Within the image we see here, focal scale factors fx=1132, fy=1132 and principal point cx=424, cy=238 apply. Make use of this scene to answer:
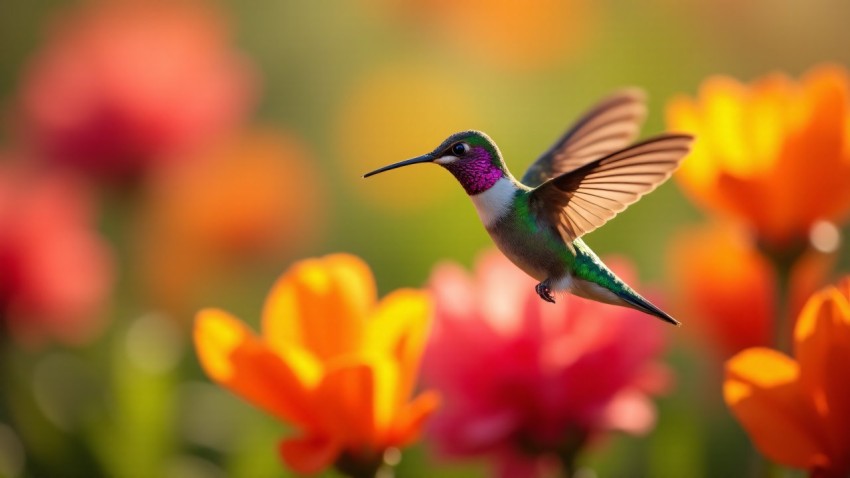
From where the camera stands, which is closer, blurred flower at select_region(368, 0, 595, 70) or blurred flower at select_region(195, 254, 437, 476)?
blurred flower at select_region(195, 254, 437, 476)

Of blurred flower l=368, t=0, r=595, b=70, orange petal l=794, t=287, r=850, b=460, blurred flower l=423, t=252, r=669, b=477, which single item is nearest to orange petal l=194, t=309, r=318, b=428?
blurred flower l=423, t=252, r=669, b=477

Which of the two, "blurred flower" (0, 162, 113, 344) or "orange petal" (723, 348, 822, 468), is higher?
"orange petal" (723, 348, 822, 468)

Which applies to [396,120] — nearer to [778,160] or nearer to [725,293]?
[725,293]

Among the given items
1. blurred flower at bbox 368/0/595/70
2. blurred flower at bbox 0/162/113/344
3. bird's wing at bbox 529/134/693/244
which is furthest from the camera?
blurred flower at bbox 368/0/595/70

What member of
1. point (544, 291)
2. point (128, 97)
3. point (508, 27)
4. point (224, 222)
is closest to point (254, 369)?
point (544, 291)

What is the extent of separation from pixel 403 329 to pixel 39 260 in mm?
616

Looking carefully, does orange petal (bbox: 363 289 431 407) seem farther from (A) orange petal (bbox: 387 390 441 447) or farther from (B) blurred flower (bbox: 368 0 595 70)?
(B) blurred flower (bbox: 368 0 595 70)

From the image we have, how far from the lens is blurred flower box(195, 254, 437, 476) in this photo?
1.67 feet

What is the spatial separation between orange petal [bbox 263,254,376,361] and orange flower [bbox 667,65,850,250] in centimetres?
19

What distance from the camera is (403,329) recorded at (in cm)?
53

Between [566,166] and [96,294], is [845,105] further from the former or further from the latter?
[96,294]

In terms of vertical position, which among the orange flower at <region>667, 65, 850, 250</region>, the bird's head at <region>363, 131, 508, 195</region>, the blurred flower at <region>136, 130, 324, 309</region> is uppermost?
the bird's head at <region>363, 131, 508, 195</region>

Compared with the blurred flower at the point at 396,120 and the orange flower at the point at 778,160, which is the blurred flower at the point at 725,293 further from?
the blurred flower at the point at 396,120

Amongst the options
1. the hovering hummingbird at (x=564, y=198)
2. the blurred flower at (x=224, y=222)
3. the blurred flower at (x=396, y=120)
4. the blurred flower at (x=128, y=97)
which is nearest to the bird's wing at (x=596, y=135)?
the hovering hummingbird at (x=564, y=198)
